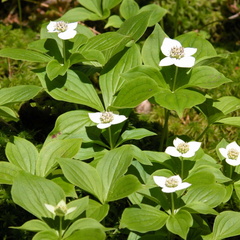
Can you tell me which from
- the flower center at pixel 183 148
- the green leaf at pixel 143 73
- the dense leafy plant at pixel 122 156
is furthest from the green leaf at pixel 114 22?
the flower center at pixel 183 148

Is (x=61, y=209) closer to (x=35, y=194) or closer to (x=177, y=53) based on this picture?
(x=35, y=194)

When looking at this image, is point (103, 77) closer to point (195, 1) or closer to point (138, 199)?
point (138, 199)

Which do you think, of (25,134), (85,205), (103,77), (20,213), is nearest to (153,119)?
(103,77)

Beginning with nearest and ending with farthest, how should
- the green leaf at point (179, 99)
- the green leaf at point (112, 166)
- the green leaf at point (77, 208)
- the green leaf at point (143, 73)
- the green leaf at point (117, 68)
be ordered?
the green leaf at point (77, 208) < the green leaf at point (112, 166) < the green leaf at point (179, 99) < the green leaf at point (143, 73) < the green leaf at point (117, 68)

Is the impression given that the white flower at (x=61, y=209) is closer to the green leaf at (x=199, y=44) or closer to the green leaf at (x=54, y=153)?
the green leaf at (x=54, y=153)

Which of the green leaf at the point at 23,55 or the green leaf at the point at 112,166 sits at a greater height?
the green leaf at the point at 23,55

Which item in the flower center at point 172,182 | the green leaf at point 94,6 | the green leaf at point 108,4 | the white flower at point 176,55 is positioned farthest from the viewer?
the green leaf at point 94,6

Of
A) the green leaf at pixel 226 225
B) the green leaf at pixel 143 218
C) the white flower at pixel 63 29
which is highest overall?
the white flower at pixel 63 29

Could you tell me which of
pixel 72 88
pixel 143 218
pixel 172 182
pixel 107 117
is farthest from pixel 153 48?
pixel 143 218
